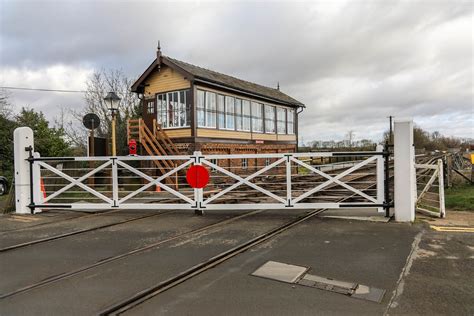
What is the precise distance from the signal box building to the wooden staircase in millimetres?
52

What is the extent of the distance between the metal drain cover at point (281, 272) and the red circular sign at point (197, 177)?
373cm

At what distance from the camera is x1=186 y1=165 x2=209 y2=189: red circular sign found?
8359 millimetres

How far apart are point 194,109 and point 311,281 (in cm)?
1494

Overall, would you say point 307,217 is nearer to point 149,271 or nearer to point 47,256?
point 149,271

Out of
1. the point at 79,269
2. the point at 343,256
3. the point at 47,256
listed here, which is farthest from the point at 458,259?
the point at 47,256

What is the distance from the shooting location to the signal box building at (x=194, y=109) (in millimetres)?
18641

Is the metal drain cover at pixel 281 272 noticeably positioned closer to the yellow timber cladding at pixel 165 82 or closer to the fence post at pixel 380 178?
the fence post at pixel 380 178

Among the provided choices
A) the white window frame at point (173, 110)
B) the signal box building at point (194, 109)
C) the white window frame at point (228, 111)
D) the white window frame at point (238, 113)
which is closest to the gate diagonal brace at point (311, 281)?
the signal box building at point (194, 109)

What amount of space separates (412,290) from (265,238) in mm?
2687

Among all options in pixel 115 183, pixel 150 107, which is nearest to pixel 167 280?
pixel 115 183

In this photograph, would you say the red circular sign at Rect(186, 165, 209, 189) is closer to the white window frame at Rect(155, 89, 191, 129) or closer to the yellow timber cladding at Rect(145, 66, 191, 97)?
the white window frame at Rect(155, 89, 191, 129)

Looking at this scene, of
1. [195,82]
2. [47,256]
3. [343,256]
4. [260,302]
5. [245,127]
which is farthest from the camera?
[245,127]

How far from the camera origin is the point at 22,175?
9.32 meters

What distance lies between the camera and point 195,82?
18438mm
